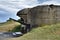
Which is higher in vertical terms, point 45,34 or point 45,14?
point 45,14

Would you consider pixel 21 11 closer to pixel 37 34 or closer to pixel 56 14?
pixel 56 14

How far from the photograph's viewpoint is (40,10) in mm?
18172

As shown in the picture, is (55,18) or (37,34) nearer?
(37,34)

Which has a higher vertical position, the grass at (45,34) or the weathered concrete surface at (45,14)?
the weathered concrete surface at (45,14)

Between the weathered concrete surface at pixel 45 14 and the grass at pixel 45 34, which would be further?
the weathered concrete surface at pixel 45 14

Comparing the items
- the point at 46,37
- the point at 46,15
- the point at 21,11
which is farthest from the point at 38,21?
the point at 46,37

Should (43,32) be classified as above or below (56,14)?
below

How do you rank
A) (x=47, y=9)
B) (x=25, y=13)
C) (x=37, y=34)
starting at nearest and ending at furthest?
(x=37, y=34) < (x=47, y=9) < (x=25, y=13)

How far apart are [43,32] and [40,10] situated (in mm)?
3194

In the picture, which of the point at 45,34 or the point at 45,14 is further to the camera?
the point at 45,14

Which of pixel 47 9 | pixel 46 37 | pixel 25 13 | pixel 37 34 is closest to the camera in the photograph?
pixel 46 37

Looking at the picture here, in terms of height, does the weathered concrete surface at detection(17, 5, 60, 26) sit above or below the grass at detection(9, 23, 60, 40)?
above

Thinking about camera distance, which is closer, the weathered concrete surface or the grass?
the grass

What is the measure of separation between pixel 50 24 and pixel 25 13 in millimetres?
3047
